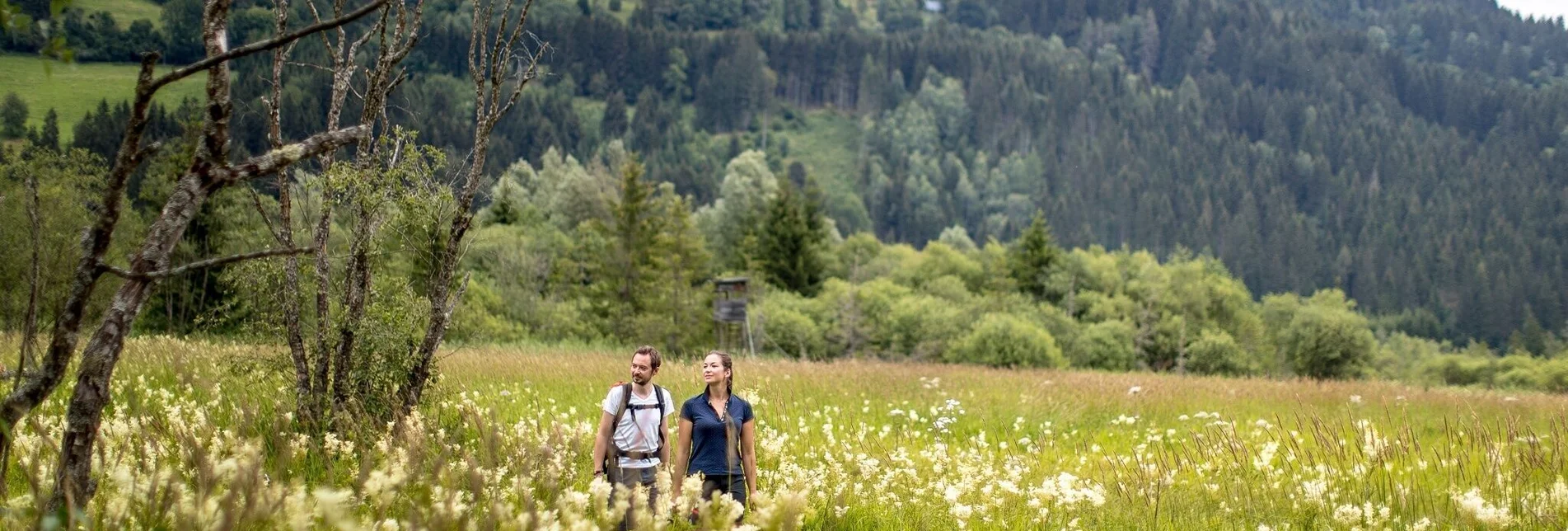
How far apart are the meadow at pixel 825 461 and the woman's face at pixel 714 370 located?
0.84 meters

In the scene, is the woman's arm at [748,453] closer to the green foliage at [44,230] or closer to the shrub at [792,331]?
the green foliage at [44,230]

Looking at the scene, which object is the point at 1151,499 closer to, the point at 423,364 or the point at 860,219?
the point at 423,364

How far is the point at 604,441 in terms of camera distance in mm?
7793

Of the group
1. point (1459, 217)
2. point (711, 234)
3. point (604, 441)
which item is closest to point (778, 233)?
point (711, 234)

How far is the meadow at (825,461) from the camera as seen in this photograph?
478cm

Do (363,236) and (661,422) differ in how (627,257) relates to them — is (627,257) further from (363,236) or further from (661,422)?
(661,422)

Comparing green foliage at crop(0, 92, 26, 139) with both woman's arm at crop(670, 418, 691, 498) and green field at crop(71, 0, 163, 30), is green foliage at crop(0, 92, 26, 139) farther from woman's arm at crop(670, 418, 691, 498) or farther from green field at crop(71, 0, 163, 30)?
woman's arm at crop(670, 418, 691, 498)

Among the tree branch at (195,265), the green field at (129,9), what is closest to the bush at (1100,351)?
the green field at (129,9)

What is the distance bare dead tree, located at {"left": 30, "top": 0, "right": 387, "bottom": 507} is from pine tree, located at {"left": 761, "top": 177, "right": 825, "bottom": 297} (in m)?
64.8

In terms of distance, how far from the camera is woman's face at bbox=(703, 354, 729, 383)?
25.5 ft

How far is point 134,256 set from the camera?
423 centimetres

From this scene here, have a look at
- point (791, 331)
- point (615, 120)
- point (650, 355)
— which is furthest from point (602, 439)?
point (615, 120)

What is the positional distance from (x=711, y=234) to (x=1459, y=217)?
537 ft

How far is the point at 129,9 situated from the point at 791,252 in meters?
38.1
